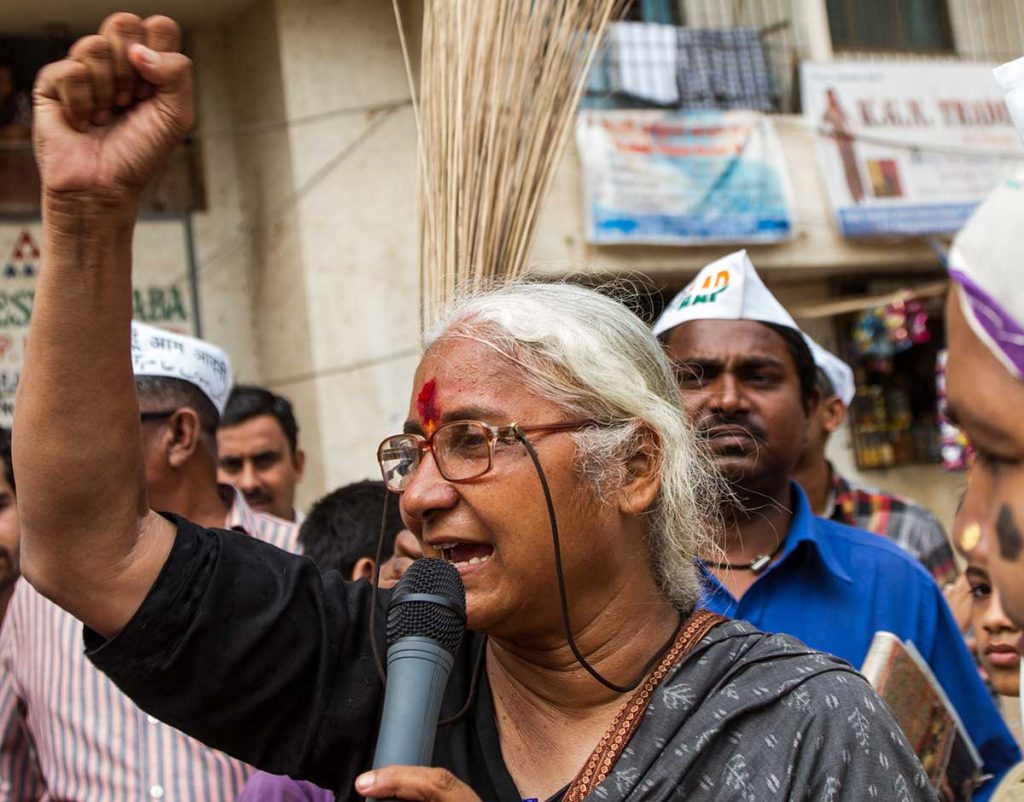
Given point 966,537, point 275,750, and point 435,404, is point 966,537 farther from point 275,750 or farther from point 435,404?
point 275,750

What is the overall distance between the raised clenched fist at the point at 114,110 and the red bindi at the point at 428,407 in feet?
1.76

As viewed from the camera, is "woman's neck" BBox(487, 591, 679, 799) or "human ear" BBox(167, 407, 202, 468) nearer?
"woman's neck" BBox(487, 591, 679, 799)

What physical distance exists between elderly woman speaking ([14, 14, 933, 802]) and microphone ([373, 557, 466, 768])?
0.20ft

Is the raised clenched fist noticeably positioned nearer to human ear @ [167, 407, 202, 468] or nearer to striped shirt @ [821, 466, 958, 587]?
human ear @ [167, 407, 202, 468]

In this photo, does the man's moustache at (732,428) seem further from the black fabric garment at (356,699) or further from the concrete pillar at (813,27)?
the concrete pillar at (813,27)

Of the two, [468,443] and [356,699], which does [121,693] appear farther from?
[468,443]

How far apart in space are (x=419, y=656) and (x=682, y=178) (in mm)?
8553

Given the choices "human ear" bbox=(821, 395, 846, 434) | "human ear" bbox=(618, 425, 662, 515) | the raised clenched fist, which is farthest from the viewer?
"human ear" bbox=(821, 395, 846, 434)

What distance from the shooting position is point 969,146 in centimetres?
1083

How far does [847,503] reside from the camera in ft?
14.8

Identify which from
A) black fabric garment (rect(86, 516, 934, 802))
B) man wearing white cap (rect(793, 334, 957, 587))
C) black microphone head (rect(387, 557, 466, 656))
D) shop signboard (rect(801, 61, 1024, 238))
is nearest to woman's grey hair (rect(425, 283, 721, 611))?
Answer: black fabric garment (rect(86, 516, 934, 802))

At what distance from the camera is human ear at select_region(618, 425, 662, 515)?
198 centimetres

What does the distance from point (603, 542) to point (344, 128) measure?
7191mm

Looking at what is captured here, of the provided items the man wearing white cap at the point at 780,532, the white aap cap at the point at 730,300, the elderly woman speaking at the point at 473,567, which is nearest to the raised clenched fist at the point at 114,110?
the elderly woman speaking at the point at 473,567
